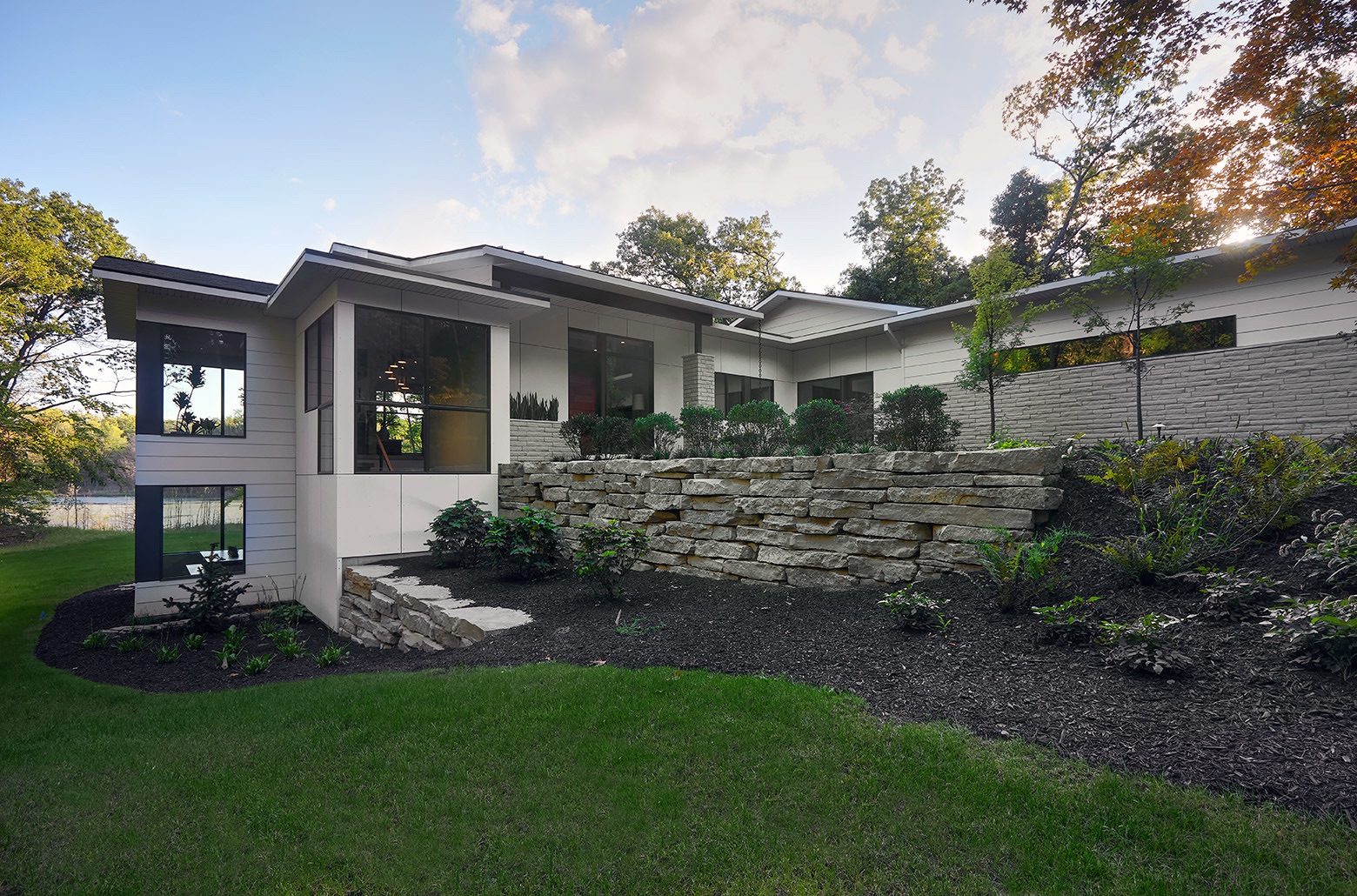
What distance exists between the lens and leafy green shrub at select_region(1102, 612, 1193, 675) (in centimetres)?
270

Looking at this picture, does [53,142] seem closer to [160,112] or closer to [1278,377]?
[160,112]

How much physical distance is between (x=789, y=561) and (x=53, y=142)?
6.51m

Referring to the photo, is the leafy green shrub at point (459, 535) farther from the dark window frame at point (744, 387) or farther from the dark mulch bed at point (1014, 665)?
the dark window frame at point (744, 387)

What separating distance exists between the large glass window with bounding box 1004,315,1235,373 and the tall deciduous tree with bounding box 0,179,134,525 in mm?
13852

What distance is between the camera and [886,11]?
17.7ft

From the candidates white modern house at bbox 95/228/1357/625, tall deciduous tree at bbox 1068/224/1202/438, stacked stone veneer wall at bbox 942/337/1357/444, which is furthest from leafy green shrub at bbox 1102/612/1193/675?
white modern house at bbox 95/228/1357/625

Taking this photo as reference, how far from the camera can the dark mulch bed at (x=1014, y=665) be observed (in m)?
2.14

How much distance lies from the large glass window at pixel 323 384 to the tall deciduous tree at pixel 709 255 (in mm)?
17255

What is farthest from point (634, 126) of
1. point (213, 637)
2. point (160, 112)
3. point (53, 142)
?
point (213, 637)

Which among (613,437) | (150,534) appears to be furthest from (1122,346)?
(150,534)

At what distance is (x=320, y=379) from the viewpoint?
8109mm

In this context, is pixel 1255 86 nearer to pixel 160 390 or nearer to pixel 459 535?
pixel 459 535

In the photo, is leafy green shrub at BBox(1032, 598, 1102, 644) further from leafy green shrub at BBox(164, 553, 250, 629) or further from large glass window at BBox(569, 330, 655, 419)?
large glass window at BBox(569, 330, 655, 419)

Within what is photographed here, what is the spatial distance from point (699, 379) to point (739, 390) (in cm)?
207
